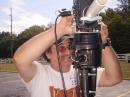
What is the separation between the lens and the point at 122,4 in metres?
76.2

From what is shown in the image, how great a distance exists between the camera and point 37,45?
114 inches

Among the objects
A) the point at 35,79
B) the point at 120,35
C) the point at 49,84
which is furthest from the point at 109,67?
the point at 120,35

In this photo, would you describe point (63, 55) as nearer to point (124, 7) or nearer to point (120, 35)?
point (120, 35)

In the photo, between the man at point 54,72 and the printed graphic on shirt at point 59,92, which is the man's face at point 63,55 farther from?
the printed graphic on shirt at point 59,92

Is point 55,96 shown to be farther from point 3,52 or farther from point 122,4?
point 3,52

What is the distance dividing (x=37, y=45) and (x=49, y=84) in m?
0.67

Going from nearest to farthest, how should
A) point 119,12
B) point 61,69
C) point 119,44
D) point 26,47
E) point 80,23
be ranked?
point 80,23 < point 26,47 < point 61,69 < point 119,44 < point 119,12

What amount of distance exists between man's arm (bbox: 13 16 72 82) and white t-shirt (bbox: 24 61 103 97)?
0.30 meters

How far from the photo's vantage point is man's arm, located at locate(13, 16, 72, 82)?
8.86 ft

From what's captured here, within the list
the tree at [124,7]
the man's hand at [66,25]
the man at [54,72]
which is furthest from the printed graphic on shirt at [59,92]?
the tree at [124,7]

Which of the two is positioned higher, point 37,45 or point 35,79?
point 37,45

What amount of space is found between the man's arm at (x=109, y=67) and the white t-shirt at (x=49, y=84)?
137mm

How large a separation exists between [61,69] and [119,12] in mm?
72225

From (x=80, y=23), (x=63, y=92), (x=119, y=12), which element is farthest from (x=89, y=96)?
(x=119, y=12)
